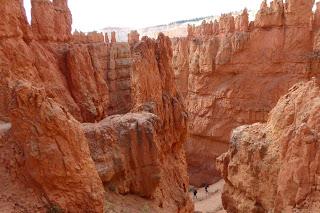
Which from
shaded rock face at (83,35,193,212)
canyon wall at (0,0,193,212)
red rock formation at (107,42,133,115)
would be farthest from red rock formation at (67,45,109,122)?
red rock formation at (107,42,133,115)

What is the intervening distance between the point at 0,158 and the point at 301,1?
21811 millimetres

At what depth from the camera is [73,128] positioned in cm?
868

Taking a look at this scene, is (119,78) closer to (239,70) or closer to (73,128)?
(239,70)

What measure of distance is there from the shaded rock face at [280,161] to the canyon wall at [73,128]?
7.64 feet

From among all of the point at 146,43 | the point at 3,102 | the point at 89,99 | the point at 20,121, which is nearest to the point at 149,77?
the point at 146,43

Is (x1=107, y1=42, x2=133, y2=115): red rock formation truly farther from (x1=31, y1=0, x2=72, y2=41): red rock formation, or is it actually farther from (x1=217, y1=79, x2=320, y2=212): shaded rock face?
(x1=217, y1=79, x2=320, y2=212): shaded rock face

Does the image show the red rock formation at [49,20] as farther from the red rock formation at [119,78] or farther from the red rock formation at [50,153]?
the red rock formation at [50,153]

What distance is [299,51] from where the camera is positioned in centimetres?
2531

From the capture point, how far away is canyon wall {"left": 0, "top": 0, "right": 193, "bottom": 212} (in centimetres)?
812

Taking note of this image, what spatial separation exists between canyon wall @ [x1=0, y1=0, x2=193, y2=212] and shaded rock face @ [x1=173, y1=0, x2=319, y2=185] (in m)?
10.3

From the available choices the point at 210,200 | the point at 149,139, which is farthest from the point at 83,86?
the point at 210,200

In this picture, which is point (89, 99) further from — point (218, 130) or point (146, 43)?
point (218, 130)

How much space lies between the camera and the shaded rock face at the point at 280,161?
10594 mm

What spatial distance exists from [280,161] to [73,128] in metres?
6.52
